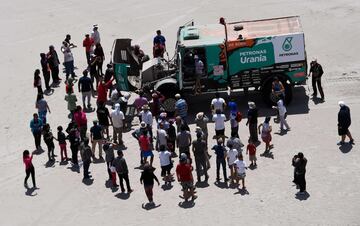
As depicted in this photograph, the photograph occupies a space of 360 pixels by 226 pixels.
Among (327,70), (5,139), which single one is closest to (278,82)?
(327,70)

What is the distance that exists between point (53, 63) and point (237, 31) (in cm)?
781

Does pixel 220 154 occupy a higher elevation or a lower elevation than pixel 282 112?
higher

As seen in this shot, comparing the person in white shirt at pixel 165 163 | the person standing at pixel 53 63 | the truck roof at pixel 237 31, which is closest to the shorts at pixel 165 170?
the person in white shirt at pixel 165 163

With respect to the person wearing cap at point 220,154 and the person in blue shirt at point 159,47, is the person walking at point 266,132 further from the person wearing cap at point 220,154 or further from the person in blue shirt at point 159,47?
the person in blue shirt at point 159,47

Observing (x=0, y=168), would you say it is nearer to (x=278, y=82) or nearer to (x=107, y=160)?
(x=107, y=160)

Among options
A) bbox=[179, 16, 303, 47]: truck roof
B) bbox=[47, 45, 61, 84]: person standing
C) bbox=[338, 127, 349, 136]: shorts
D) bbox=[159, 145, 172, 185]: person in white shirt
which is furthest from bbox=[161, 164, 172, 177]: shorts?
bbox=[47, 45, 61, 84]: person standing

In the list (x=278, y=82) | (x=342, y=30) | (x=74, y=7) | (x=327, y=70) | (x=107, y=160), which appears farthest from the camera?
(x=74, y=7)

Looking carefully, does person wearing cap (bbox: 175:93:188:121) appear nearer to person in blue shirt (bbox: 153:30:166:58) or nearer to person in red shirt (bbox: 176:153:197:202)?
person in red shirt (bbox: 176:153:197:202)

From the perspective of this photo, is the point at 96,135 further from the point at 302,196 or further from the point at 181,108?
the point at 302,196

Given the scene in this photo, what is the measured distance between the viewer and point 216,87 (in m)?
28.4

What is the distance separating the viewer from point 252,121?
81.9 feet

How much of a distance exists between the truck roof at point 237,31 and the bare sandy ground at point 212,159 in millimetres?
2448

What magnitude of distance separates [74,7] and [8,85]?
11.8 metres

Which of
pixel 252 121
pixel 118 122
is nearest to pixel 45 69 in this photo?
pixel 118 122
